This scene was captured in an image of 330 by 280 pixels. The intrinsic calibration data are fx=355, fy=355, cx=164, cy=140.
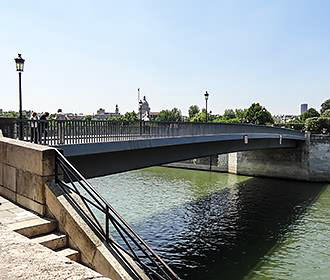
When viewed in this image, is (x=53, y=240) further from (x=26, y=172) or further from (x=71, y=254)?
(x=26, y=172)

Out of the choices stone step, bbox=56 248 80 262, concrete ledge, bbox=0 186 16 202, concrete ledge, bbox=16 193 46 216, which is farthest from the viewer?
concrete ledge, bbox=0 186 16 202

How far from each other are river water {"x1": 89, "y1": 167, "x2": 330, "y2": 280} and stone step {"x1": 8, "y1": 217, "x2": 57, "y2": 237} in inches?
304

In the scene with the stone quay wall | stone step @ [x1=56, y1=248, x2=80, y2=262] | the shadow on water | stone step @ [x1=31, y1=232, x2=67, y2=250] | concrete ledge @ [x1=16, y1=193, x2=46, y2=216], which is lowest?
the shadow on water

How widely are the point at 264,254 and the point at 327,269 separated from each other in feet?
8.64

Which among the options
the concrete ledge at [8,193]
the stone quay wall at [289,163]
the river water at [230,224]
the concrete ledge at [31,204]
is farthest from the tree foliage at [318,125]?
the concrete ledge at [31,204]

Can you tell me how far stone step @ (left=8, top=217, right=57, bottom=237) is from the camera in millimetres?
6023

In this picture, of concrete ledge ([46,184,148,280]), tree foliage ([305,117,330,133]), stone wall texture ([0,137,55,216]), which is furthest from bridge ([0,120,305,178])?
tree foliage ([305,117,330,133])

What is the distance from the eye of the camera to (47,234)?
20.7ft

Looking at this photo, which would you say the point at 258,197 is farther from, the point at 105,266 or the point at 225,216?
the point at 105,266

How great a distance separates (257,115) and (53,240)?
75.2 metres

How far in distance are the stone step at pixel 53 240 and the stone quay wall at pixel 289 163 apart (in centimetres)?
3515

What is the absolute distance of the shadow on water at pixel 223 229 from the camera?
14.0m

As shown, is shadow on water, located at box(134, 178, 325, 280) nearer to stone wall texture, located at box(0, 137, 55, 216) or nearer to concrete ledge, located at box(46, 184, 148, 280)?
stone wall texture, located at box(0, 137, 55, 216)

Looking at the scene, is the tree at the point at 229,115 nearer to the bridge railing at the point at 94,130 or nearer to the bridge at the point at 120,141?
the bridge at the point at 120,141
